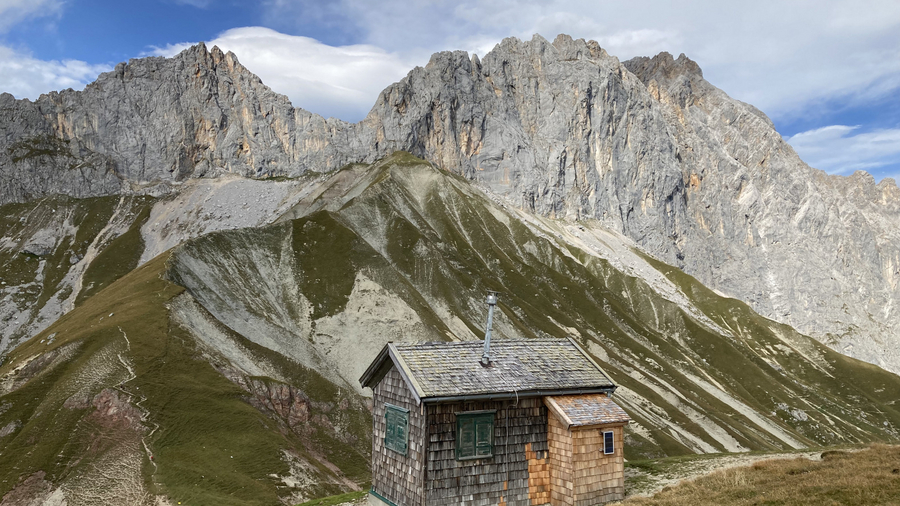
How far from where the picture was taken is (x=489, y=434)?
23203 mm

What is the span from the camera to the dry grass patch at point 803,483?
1777cm

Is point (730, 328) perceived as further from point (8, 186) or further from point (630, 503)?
point (8, 186)

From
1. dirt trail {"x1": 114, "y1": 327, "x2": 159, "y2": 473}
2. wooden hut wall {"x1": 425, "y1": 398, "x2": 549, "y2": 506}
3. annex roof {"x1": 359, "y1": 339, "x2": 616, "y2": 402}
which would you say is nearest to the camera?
wooden hut wall {"x1": 425, "y1": 398, "x2": 549, "y2": 506}

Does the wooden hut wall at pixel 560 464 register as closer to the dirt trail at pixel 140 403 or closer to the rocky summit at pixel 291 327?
the rocky summit at pixel 291 327

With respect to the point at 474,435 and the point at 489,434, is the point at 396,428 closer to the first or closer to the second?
the point at 474,435

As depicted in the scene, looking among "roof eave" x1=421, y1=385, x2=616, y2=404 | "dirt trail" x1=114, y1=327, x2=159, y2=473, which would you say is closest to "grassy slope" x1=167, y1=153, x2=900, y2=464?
"dirt trail" x1=114, y1=327, x2=159, y2=473

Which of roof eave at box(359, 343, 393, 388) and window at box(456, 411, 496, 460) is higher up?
roof eave at box(359, 343, 393, 388)

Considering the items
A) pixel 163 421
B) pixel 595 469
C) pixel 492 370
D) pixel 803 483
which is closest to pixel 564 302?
pixel 163 421

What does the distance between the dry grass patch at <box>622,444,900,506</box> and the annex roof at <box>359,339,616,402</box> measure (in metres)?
4.97

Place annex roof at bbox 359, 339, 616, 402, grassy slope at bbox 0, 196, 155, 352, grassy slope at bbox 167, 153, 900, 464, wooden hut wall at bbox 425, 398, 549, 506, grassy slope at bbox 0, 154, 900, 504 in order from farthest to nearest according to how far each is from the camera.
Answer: grassy slope at bbox 0, 196, 155, 352 → grassy slope at bbox 167, 153, 900, 464 → grassy slope at bbox 0, 154, 900, 504 → annex roof at bbox 359, 339, 616, 402 → wooden hut wall at bbox 425, 398, 549, 506

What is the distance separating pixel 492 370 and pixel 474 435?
2.63 meters

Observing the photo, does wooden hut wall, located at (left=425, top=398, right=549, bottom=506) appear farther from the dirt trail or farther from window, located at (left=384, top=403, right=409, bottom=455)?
the dirt trail

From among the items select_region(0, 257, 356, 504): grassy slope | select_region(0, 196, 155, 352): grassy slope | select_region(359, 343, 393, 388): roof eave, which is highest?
select_region(0, 196, 155, 352): grassy slope

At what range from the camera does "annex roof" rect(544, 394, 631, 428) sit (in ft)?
76.5
